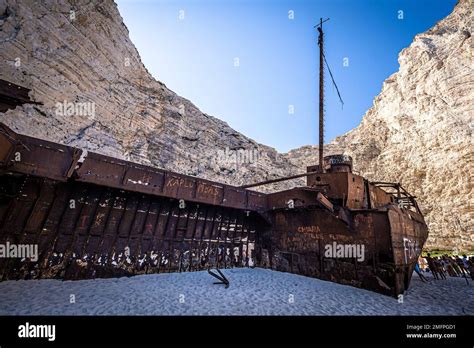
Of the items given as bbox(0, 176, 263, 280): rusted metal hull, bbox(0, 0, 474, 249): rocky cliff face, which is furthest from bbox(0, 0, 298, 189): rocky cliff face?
bbox(0, 176, 263, 280): rusted metal hull

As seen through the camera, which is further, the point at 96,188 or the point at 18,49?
the point at 18,49

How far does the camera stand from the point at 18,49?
1360 centimetres

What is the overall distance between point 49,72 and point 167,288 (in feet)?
54.9

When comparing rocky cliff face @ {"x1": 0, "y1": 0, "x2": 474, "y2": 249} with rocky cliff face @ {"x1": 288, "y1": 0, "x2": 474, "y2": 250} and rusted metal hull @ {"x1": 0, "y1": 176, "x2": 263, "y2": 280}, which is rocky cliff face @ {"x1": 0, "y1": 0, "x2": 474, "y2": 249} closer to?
rocky cliff face @ {"x1": 288, "y1": 0, "x2": 474, "y2": 250}

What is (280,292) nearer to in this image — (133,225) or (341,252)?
(341,252)

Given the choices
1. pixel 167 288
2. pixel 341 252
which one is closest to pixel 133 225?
pixel 167 288

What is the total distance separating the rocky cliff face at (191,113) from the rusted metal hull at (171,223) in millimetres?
9871

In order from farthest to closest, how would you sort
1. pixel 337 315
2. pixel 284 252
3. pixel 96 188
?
pixel 284 252, pixel 96 188, pixel 337 315

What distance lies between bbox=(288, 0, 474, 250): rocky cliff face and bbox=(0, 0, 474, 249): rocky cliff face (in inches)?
5.3

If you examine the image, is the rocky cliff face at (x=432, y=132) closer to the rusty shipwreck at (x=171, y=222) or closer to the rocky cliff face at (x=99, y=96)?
the rocky cliff face at (x=99, y=96)

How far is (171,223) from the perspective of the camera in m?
7.64

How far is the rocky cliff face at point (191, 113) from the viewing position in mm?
14391

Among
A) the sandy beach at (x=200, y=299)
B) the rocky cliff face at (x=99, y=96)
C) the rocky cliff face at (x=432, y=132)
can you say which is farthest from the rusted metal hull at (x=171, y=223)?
the rocky cliff face at (x=432, y=132)

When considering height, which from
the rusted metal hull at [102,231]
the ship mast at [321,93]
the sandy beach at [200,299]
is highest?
the ship mast at [321,93]
